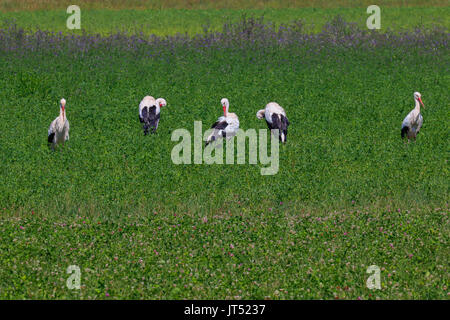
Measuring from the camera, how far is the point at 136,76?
75.9 feet

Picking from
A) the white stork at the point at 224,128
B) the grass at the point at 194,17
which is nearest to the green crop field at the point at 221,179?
the white stork at the point at 224,128

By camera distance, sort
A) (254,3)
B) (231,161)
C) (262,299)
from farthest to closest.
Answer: (254,3) < (231,161) < (262,299)

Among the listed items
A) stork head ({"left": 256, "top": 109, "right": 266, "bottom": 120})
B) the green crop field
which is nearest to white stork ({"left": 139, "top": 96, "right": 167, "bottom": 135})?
the green crop field

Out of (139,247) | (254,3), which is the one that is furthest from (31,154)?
(254,3)

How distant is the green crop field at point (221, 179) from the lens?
8.90 meters

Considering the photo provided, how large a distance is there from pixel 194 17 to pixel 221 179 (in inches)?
1227

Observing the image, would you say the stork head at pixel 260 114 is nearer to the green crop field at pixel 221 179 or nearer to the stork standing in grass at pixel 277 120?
the green crop field at pixel 221 179

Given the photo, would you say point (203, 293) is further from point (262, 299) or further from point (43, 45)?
point (43, 45)

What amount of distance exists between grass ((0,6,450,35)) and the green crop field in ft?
41.1

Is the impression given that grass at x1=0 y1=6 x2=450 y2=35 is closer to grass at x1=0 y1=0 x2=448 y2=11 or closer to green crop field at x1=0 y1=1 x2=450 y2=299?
grass at x1=0 y1=0 x2=448 y2=11

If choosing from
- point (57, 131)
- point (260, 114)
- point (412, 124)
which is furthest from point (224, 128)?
point (412, 124)

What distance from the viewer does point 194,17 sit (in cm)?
4306

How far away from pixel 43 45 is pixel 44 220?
53.0 feet

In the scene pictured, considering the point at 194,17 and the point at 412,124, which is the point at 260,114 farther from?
the point at 194,17
